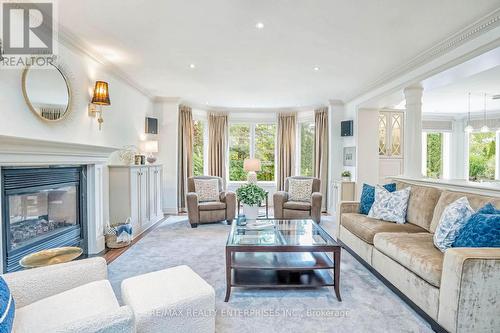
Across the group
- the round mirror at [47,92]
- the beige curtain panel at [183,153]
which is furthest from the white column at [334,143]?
the round mirror at [47,92]

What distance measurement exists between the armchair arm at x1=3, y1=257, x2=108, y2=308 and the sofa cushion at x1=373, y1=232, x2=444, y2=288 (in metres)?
2.30

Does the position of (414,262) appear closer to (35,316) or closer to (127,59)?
(35,316)

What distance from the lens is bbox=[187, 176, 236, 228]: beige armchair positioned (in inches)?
191

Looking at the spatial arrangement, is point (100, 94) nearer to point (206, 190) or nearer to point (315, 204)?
point (206, 190)

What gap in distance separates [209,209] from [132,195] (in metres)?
1.35

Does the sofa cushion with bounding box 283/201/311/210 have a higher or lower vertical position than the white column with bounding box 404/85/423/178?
lower

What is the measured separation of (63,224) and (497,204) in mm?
4319

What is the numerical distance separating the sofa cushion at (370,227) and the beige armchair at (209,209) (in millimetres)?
2277

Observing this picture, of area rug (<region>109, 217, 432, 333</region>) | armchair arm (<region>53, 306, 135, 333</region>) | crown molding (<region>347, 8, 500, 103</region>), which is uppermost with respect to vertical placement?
crown molding (<region>347, 8, 500, 103</region>)

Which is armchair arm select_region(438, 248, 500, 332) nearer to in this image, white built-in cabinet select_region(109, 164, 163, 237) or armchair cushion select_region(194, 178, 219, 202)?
white built-in cabinet select_region(109, 164, 163, 237)

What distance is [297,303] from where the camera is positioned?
7.59 ft

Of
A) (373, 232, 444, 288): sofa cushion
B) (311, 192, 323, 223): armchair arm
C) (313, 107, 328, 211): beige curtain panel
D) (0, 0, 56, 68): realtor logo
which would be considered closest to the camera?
(373, 232, 444, 288): sofa cushion

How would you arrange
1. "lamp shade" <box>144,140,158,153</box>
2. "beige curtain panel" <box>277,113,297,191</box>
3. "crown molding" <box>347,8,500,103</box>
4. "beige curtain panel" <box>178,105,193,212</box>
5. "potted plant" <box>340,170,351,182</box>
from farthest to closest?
"beige curtain panel" <box>277,113,297,191</box> → "beige curtain panel" <box>178,105,193,212</box> → "potted plant" <box>340,170,351,182</box> → "lamp shade" <box>144,140,158,153</box> → "crown molding" <box>347,8,500,103</box>

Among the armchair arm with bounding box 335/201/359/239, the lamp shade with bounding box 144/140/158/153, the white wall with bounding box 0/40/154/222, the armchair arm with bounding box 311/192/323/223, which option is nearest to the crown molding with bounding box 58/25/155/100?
the white wall with bounding box 0/40/154/222
